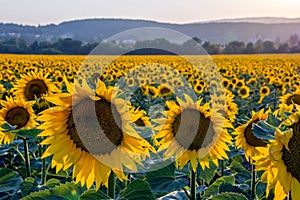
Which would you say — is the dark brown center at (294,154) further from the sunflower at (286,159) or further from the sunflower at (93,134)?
the sunflower at (93,134)

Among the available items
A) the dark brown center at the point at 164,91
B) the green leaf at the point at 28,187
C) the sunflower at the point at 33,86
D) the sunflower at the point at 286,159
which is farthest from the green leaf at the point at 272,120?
the dark brown center at the point at 164,91

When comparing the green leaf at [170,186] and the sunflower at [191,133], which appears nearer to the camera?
the green leaf at [170,186]

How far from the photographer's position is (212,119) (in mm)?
2699

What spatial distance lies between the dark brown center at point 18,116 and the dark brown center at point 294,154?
2.22 m

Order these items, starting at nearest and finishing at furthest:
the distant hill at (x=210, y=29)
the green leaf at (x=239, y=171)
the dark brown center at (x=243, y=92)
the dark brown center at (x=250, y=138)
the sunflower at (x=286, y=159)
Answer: the sunflower at (x=286, y=159) < the dark brown center at (x=250, y=138) < the green leaf at (x=239, y=171) < the dark brown center at (x=243, y=92) < the distant hill at (x=210, y=29)

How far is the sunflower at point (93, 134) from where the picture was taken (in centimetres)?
195

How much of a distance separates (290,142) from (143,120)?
5.40ft

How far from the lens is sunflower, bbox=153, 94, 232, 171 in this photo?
102 inches

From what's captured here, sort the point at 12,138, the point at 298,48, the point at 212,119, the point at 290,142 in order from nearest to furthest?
the point at 290,142, the point at 212,119, the point at 12,138, the point at 298,48

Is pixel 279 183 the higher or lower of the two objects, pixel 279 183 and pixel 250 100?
the higher

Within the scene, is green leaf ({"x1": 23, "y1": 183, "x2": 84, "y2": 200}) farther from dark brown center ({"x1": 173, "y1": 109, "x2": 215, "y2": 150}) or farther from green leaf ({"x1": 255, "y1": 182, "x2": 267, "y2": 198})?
green leaf ({"x1": 255, "y1": 182, "x2": 267, "y2": 198})

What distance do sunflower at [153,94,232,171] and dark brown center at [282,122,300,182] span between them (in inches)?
38.1

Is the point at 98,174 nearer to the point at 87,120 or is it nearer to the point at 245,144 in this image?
the point at 87,120

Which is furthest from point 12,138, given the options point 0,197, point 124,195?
point 124,195
